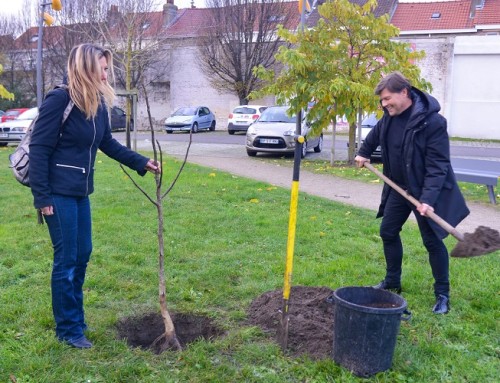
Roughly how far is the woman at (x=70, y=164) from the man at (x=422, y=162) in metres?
2.17

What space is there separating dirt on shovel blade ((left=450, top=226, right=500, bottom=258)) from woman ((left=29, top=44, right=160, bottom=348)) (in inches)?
102

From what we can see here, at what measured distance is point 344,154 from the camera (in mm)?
17281

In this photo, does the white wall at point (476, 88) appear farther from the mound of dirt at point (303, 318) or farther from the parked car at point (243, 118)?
the mound of dirt at point (303, 318)

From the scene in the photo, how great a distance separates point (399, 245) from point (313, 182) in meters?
6.60

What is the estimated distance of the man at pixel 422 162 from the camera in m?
4.28

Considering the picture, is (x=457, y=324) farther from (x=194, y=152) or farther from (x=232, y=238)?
(x=194, y=152)

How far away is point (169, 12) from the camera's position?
40.2m

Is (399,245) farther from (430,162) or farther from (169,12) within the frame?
(169,12)

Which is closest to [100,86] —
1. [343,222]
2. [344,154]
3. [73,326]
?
[73,326]

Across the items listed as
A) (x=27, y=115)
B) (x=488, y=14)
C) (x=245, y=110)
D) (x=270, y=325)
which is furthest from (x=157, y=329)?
(x=488, y=14)

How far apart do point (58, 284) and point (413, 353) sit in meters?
2.46

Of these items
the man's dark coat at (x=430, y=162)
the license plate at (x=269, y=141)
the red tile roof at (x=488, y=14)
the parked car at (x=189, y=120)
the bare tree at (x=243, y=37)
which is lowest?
the parked car at (x=189, y=120)

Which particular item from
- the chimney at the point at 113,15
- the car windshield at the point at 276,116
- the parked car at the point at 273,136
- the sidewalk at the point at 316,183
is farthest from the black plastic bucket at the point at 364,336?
the chimney at the point at 113,15

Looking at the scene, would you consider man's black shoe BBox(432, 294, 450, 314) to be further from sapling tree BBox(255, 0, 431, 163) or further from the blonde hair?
sapling tree BBox(255, 0, 431, 163)
